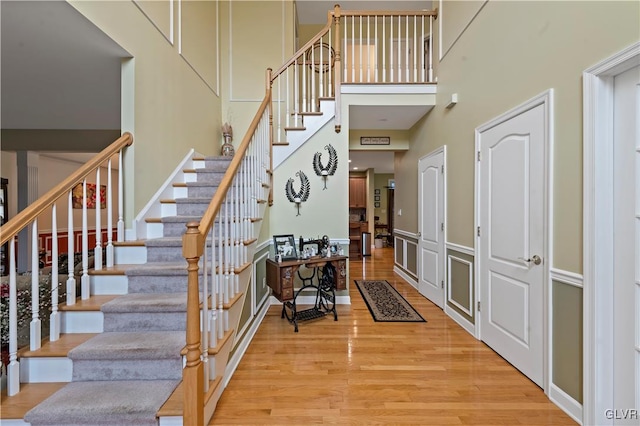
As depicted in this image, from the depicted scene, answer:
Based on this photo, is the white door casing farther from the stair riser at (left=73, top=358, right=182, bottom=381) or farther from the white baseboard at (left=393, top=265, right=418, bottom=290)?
the stair riser at (left=73, top=358, right=182, bottom=381)

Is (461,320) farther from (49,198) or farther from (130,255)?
(49,198)

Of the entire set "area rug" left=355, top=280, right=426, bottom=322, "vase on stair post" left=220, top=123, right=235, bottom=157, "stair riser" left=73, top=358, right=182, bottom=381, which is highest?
"vase on stair post" left=220, top=123, right=235, bottom=157

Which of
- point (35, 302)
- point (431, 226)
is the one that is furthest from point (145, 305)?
point (431, 226)

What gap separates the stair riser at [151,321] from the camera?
6.57 ft

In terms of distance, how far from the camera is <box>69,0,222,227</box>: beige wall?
7.79 feet

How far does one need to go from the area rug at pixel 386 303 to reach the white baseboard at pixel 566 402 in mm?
1408

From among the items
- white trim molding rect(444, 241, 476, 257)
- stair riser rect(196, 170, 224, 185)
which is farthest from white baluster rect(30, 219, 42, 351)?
white trim molding rect(444, 241, 476, 257)

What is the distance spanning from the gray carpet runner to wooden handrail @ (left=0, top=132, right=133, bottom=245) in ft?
2.38

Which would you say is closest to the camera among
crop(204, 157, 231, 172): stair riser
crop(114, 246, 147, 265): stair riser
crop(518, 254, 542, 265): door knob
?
crop(518, 254, 542, 265): door knob

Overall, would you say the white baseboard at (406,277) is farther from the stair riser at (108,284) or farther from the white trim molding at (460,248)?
the stair riser at (108,284)

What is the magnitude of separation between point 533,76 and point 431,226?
222 cm

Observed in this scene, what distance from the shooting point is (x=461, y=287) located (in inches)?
124

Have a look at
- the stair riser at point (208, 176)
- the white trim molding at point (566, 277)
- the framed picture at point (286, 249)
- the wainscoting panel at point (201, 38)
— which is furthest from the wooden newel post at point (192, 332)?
the wainscoting panel at point (201, 38)

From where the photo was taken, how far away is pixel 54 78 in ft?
8.88
